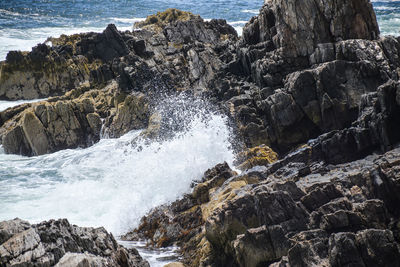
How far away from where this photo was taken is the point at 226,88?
22.7 meters

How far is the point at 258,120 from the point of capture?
63.8ft

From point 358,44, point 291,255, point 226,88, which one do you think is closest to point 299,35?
point 358,44

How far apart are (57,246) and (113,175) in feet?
41.9

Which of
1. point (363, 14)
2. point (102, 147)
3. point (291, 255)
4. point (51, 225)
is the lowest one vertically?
point (102, 147)

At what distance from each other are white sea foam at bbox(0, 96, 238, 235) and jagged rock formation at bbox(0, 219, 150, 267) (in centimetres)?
638

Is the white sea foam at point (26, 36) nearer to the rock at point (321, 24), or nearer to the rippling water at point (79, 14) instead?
the rippling water at point (79, 14)

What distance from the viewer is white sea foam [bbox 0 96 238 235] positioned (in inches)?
632

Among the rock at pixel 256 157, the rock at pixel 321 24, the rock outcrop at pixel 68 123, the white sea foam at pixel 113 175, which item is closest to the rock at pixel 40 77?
the rock outcrop at pixel 68 123

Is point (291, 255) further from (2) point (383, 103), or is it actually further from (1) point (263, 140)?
(1) point (263, 140)

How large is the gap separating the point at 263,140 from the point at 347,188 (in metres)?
9.52

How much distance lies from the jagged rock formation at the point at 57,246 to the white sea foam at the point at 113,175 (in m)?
6.38

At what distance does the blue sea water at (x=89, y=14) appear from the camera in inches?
1761

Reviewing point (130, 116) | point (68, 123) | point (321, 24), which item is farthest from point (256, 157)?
point (68, 123)

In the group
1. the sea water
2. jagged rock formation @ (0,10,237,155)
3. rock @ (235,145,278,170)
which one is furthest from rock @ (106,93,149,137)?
rock @ (235,145,278,170)
